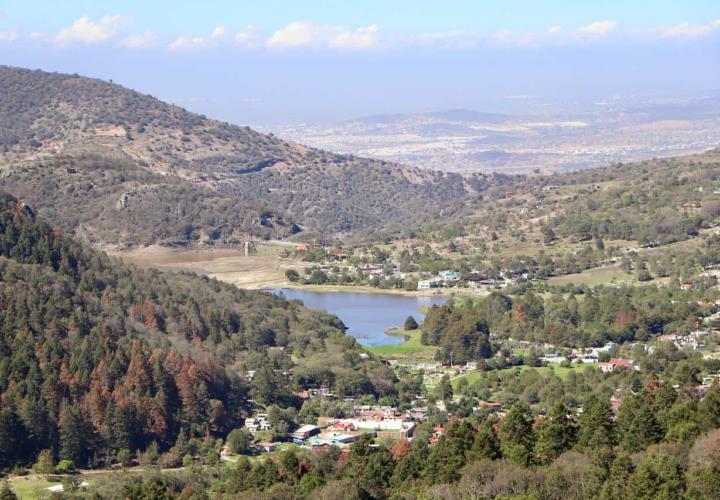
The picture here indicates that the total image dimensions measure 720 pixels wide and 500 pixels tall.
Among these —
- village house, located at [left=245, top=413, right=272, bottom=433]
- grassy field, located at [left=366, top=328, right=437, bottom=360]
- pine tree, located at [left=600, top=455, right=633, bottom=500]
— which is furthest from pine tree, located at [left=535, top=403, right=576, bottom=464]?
grassy field, located at [left=366, top=328, right=437, bottom=360]

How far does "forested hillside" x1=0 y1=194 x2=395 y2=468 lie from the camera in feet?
156

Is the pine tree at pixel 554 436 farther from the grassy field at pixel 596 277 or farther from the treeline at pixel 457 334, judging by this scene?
the grassy field at pixel 596 277

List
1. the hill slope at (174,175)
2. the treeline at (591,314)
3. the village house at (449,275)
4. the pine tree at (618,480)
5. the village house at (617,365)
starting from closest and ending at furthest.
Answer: the pine tree at (618,480) < the village house at (617,365) < the treeline at (591,314) < the village house at (449,275) < the hill slope at (174,175)

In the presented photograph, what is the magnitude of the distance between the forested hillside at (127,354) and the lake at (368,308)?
262cm

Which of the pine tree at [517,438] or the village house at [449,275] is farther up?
the pine tree at [517,438]

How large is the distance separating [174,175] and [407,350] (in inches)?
2618

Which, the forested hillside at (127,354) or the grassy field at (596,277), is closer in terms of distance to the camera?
the forested hillside at (127,354)

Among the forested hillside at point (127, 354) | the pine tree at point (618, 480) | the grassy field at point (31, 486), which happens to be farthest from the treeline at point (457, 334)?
the pine tree at point (618, 480)

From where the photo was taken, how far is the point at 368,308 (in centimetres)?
8394

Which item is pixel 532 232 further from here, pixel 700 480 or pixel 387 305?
pixel 700 480

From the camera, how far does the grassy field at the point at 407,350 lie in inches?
2643

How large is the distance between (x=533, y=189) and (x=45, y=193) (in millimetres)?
38415

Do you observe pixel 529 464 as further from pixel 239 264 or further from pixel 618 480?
pixel 239 264

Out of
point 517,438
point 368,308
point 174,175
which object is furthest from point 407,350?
point 174,175
